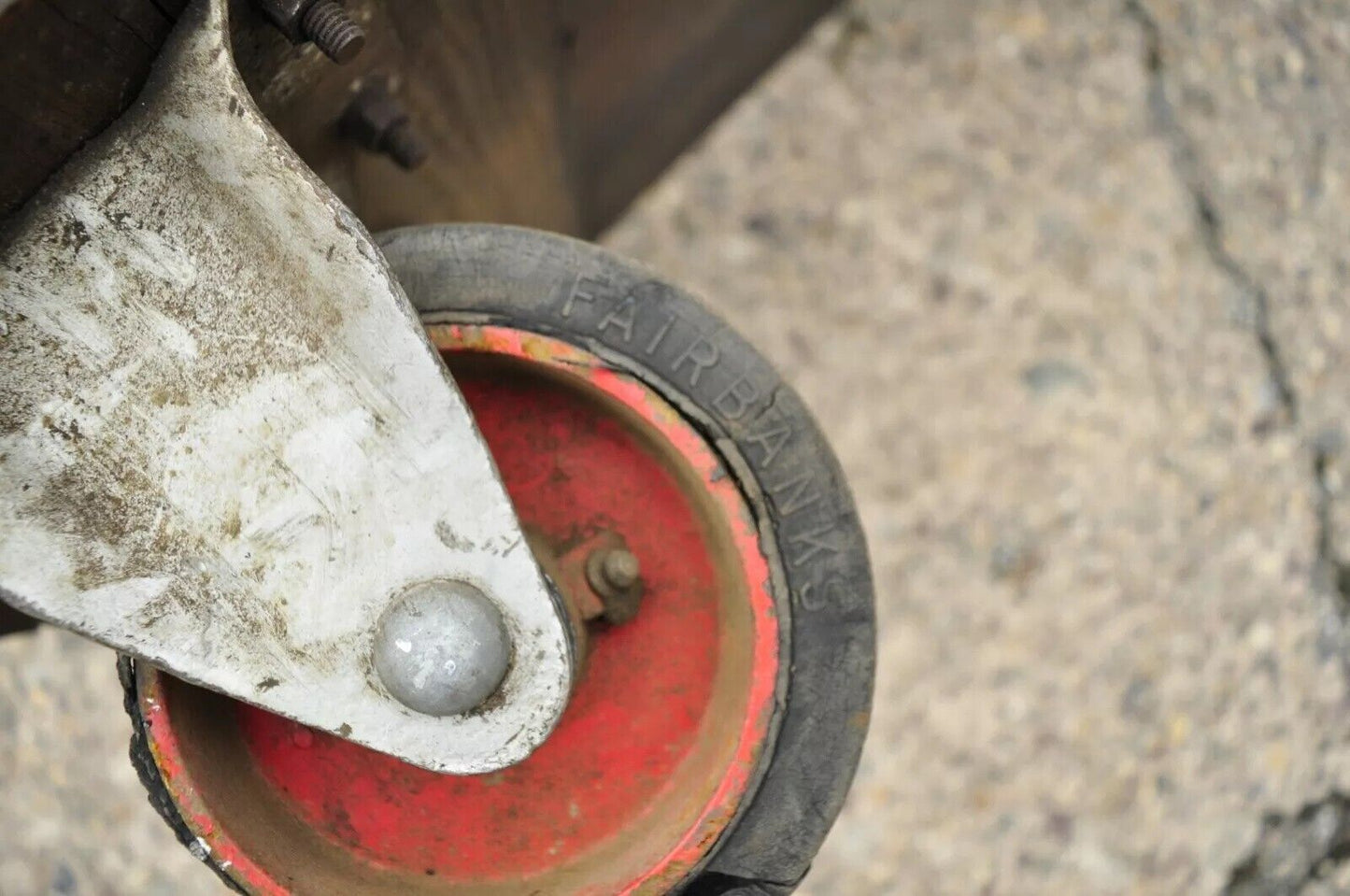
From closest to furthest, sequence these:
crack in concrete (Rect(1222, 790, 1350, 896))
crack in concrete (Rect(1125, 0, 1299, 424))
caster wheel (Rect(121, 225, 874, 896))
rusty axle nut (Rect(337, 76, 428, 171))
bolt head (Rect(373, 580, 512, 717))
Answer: bolt head (Rect(373, 580, 512, 717)) < caster wheel (Rect(121, 225, 874, 896)) < rusty axle nut (Rect(337, 76, 428, 171)) < crack in concrete (Rect(1222, 790, 1350, 896)) < crack in concrete (Rect(1125, 0, 1299, 424))

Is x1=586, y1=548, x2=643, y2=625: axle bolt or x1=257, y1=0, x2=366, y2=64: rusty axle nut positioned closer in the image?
x1=257, y1=0, x2=366, y2=64: rusty axle nut

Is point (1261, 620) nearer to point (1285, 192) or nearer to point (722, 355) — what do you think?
point (1285, 192)

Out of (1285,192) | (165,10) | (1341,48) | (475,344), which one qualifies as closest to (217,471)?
(475,344)

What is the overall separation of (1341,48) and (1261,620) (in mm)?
1007

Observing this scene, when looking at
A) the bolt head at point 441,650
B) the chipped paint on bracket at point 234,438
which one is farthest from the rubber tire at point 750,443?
the bolt head at point 441,650

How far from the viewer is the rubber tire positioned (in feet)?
3.51

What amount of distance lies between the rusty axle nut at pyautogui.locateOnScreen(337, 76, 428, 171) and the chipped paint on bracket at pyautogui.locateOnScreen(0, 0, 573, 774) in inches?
9.6

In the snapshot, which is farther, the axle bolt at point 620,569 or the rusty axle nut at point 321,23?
the axle bolt at point 620,569

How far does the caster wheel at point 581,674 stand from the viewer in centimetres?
106

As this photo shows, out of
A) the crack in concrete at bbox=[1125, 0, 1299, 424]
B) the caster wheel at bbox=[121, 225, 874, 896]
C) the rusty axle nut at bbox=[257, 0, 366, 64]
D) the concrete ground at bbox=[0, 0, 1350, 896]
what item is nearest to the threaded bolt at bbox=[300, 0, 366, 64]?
the rusty axle nut at bbox=[257, 0, 366, 64]

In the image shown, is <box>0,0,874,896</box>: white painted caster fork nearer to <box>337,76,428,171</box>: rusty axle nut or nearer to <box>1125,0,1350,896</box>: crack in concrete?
<box>337,76,428,171</box>: rusty axle nut

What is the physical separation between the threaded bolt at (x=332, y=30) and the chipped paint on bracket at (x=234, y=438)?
0.07 meters

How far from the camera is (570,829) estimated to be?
3.86 feet

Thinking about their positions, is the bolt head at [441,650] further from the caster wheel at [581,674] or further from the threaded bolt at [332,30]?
the threaded bolt at [332,30]
